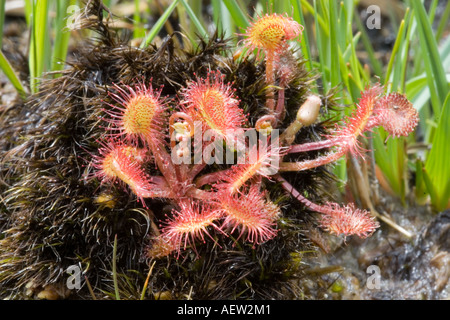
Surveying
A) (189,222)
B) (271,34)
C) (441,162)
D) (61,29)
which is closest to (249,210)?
(189,222)

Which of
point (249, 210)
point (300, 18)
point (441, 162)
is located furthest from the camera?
point (441, 162)

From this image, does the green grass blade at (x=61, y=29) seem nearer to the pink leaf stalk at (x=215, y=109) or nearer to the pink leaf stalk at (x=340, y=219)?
the pink leaf stalk at (x=215, y=109)

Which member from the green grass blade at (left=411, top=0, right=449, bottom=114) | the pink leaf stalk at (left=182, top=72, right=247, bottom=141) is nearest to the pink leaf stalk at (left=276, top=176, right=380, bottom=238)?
the pink leaf stalk at (left=182, top=72, right=247, bottom=141)

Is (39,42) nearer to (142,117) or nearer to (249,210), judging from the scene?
(142,117)

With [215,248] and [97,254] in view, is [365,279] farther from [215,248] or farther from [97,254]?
[97,254]

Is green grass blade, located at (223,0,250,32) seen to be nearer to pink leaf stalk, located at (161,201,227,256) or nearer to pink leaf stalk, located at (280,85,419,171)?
A: pink leaf stalk, located at (280,85,419,171)

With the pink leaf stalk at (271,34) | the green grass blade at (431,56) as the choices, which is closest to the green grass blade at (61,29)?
the pink leaf stalk at (271,34)

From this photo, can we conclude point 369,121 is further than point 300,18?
No
